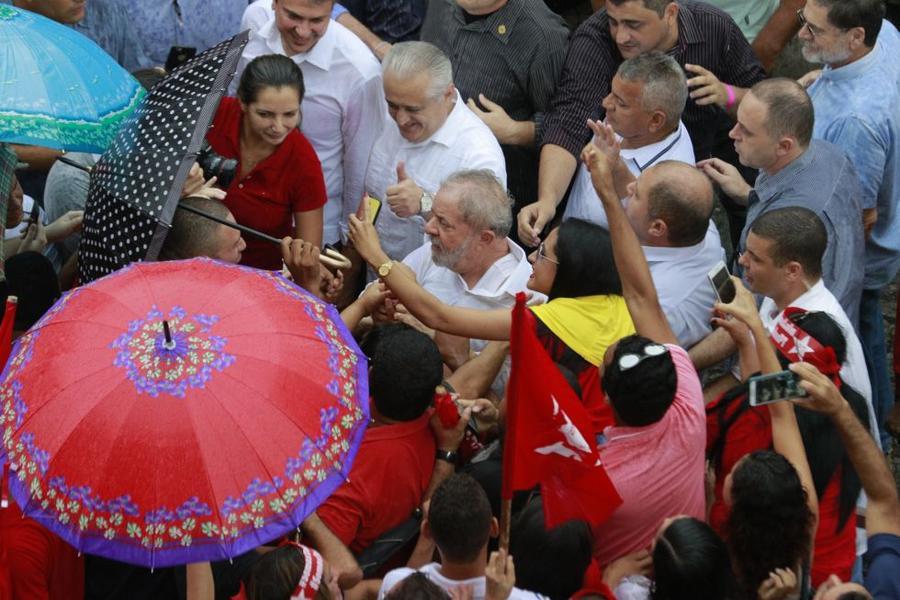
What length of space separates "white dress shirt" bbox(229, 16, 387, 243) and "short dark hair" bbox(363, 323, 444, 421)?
2.06 m

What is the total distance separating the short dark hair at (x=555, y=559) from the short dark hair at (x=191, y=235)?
1.90 m

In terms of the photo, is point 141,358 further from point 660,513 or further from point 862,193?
point 862,193

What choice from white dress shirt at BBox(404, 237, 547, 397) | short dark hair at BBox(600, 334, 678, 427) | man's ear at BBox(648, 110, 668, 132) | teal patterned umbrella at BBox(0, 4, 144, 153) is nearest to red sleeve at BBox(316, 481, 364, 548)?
short dark hair at BBox(600, 334, 678, 427)

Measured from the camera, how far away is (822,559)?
398 centimetres

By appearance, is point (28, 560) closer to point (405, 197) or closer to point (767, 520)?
point (767, 520)

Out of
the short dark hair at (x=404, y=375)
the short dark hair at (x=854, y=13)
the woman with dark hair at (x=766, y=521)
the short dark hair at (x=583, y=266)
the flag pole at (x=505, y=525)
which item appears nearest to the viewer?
the flag pole at (x=505, y=525)

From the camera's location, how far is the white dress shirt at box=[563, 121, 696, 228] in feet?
18.7

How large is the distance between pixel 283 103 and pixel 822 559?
2913 mm

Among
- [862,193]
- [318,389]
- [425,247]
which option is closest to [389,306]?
[425,247]

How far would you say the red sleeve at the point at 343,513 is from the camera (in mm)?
3971

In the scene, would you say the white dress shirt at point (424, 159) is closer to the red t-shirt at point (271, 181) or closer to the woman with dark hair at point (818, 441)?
the red t-shirt at point (271, 181)

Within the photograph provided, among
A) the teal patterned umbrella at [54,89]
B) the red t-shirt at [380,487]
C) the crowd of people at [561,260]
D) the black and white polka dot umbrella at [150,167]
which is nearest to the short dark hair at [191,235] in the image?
the crowd of people at [561,260]

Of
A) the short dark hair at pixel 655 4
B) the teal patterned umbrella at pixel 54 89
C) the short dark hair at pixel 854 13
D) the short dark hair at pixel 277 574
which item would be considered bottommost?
the short dark hair at pixel 277 574

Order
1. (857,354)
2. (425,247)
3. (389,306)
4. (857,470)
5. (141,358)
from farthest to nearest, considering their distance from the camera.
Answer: (425,247) < (389,306) < (857,354) < (857,470) < (141,358)
